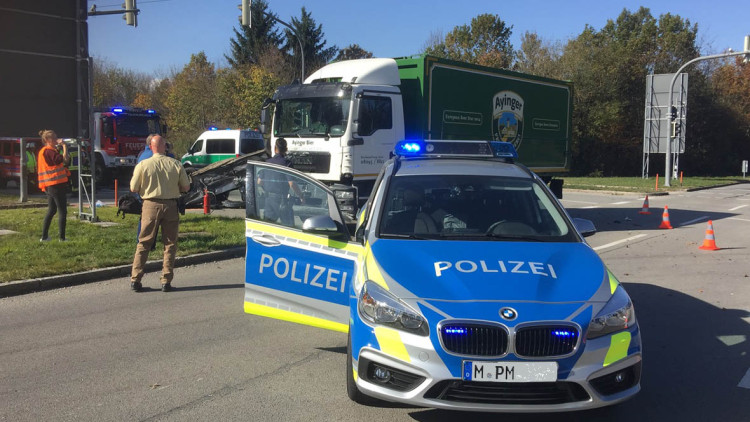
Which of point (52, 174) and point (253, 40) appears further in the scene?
point (253, 40)

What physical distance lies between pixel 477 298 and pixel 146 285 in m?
5.80

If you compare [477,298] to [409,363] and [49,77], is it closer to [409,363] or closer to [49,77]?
[409,363]

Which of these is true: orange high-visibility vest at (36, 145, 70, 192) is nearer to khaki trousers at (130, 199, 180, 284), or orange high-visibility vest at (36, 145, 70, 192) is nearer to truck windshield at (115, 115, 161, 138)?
khaki trousers at (130, 199, 180, 284)

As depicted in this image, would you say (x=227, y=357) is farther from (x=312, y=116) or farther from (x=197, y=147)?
(x=197, y=147)

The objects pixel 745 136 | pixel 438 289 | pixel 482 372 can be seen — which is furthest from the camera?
pixel 745 136

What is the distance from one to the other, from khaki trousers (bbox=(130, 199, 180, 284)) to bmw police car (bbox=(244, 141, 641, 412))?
9.01 ft

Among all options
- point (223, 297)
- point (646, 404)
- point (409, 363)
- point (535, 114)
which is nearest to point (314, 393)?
point (409, 363)

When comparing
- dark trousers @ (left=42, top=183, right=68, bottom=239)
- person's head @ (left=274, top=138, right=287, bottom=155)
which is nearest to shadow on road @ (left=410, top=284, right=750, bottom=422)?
person's head @ (left=274, top=138, right=287, bottom=155)

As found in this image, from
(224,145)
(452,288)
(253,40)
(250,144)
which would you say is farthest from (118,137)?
(253,40)

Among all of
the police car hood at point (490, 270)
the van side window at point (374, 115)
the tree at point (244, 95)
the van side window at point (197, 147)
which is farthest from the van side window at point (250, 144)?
the police car hood at point (490, 270)

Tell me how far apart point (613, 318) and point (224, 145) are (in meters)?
21.1

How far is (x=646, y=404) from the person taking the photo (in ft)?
14.2

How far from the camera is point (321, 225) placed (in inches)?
183

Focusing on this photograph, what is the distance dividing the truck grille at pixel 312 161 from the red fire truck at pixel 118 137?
14.5m
